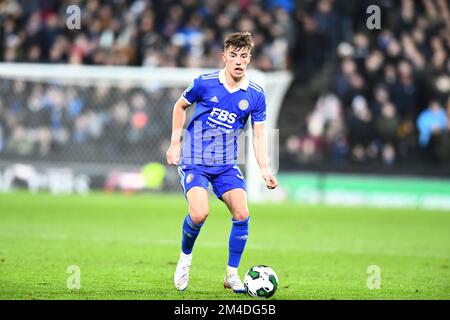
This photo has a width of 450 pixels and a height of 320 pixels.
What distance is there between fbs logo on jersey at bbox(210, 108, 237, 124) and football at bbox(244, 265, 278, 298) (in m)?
1.44

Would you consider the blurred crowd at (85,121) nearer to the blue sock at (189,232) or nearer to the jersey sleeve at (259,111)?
the jersey sleeve at (259,111)

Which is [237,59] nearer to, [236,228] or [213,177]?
[213,177]

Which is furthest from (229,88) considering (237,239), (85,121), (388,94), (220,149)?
(85,121)

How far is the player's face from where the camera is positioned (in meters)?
8.36

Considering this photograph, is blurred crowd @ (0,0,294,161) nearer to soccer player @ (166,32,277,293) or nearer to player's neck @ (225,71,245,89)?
soccer player @ (166,32,277,293)

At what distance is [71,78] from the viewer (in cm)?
2219

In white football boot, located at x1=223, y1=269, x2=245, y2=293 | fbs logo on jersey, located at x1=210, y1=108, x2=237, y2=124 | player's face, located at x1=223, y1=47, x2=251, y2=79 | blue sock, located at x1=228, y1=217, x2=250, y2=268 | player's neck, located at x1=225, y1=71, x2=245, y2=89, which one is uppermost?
player's face, located at x1=223, y1=47, x2=251, y2=79

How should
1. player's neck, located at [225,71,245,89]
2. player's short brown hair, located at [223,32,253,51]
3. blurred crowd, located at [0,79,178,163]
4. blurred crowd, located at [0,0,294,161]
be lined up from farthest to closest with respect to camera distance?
blurred crowd, located at [0,0,294,161], blurred crowd, located at [0,79,178,163], player's neck, located at [225,71,245,89], player's short brown hair, located at [223,32,253,51]

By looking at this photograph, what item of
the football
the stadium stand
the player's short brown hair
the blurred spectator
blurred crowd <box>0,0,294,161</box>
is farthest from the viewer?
blurred crowd <box>0,0,294,161</box>

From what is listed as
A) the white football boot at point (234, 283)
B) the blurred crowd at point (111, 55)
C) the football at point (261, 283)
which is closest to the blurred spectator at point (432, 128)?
the blurred crowd at point (111, 55)

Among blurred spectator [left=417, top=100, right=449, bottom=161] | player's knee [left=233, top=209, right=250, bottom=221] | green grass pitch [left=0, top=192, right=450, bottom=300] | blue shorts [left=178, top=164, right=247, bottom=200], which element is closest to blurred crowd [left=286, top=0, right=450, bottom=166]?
blurred spectator [left=417, top=100, right=449, bottom=161]

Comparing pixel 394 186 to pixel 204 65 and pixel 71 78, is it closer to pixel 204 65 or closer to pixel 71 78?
pixel 204 65
